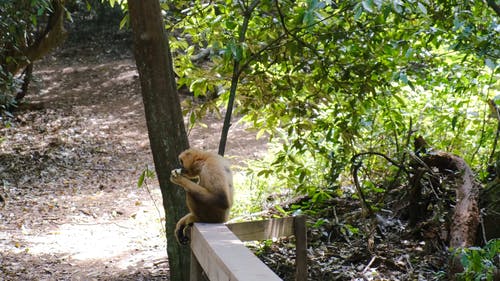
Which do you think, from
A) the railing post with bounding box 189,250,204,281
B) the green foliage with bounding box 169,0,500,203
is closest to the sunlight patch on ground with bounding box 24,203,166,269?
the green foliage with bounding box 169,0,500,203

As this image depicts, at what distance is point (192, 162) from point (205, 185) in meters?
0.22

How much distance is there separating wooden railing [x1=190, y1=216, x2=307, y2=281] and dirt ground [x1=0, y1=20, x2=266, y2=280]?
2.54m

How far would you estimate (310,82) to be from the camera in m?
5.72

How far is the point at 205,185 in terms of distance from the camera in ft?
12.1

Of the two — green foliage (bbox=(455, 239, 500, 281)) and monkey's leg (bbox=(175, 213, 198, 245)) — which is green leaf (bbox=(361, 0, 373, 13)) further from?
monkey's leg (bbox=(175, 213, 198, 245))

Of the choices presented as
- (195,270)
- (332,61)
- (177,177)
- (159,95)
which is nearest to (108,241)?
(159,95)

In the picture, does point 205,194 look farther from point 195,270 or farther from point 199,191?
point 195,270

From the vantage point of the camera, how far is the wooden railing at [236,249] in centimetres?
238

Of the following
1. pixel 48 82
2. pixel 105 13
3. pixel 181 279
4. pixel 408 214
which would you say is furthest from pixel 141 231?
A: pixel 105 13

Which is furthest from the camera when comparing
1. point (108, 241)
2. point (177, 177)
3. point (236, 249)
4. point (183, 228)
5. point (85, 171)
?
point (85, 171)

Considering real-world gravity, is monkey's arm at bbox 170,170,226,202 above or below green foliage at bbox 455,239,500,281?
above

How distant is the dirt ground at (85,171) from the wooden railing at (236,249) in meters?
2.54

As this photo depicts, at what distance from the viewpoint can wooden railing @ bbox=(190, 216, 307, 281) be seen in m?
2.38

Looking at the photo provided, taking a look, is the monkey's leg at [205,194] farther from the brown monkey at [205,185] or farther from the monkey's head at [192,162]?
the monkey's head at [192,162]
